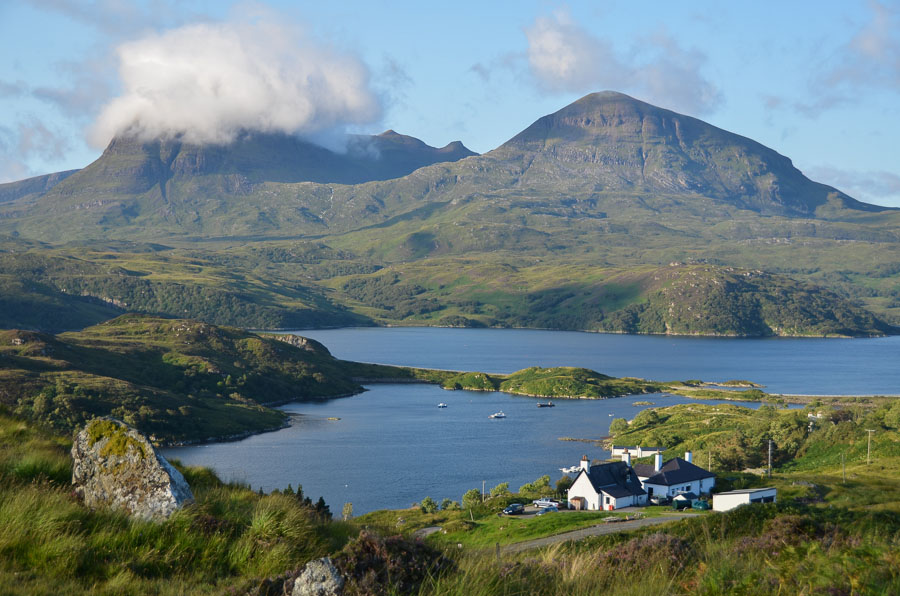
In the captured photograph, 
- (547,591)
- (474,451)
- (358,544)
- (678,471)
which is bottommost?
(474,451)

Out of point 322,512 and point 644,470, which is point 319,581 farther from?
point 644,470

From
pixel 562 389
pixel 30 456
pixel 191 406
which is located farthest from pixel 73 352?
pixel 30 456

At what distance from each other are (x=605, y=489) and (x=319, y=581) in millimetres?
55790

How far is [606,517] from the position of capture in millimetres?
47594

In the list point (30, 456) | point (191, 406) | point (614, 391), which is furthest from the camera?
point (614, 391)

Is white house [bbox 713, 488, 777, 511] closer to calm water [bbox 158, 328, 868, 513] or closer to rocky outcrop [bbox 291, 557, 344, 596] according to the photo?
calm water [bbox 158, 328, 868, 513]

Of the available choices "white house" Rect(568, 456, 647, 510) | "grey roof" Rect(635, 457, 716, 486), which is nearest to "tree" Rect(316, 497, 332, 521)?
"white house" Rect(568, 456, 647, 510)

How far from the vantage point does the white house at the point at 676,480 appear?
195 ft

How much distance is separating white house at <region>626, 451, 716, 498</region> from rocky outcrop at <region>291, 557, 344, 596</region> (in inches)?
2172

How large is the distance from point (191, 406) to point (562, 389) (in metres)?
89.5

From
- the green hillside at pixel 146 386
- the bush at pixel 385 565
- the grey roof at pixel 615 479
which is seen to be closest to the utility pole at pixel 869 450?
the grey roof at pixel 615 479

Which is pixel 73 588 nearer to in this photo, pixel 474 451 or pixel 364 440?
pixel 474 451

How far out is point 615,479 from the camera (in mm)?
62594

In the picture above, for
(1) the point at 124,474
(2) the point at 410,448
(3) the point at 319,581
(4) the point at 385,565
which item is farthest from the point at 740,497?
(2) the point at 410,448
